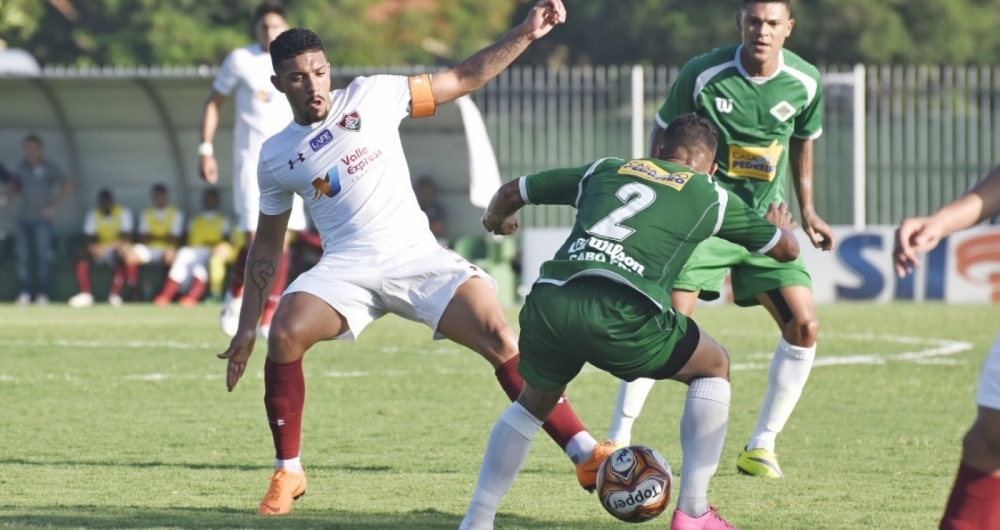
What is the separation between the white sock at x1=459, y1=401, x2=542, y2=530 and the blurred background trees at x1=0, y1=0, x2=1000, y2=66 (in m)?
29.2

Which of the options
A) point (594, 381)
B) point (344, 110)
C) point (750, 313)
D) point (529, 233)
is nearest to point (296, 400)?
point (344, 110)

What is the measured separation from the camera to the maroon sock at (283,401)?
621cm

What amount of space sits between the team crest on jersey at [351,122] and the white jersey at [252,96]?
5.40m

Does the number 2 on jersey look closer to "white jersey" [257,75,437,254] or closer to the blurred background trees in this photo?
"white jersey" [257,75,437,254]

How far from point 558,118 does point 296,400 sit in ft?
48.4

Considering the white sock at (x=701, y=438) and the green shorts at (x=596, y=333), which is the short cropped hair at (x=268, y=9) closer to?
the green shorts at (x=596, y=333)

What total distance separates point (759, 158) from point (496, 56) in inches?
60.7

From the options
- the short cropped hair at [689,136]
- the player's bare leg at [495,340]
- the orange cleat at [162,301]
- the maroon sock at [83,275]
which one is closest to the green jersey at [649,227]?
the short cropped hair at [689,136]

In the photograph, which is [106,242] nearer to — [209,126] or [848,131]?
[209,126]

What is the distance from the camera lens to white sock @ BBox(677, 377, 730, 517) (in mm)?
5262

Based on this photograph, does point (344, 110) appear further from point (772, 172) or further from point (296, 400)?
point (772, 172)

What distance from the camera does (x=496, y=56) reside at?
650 cm

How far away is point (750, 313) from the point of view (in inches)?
671

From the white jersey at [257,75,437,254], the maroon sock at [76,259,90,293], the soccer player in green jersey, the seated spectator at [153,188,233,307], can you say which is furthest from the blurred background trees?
the soccer player in green jersey
